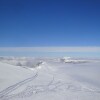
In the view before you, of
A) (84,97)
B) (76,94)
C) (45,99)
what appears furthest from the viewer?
(76,94)

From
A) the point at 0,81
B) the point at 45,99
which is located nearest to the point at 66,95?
the point at 45,99

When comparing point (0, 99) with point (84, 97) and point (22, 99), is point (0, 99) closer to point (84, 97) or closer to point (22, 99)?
point (22, 99)

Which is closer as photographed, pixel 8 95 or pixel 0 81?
pixel 8 95

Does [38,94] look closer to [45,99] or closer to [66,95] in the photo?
[45,99]

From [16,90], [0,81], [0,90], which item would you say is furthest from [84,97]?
[0,81]

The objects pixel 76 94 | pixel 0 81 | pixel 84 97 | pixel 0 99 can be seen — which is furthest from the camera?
pixel 0 81

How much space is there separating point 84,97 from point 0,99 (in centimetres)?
402

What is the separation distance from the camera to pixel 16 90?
894 cm

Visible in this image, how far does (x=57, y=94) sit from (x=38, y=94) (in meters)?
0.99

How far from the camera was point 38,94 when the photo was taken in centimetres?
858

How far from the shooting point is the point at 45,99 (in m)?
7.80

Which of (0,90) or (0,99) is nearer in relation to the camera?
(0,99)

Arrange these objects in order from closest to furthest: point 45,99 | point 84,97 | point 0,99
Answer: point 0,99 < point 45,99 < point 84,97

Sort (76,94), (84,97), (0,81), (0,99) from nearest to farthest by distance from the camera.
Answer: (0,99) < (84,97) < (76,94) < (0,81)
